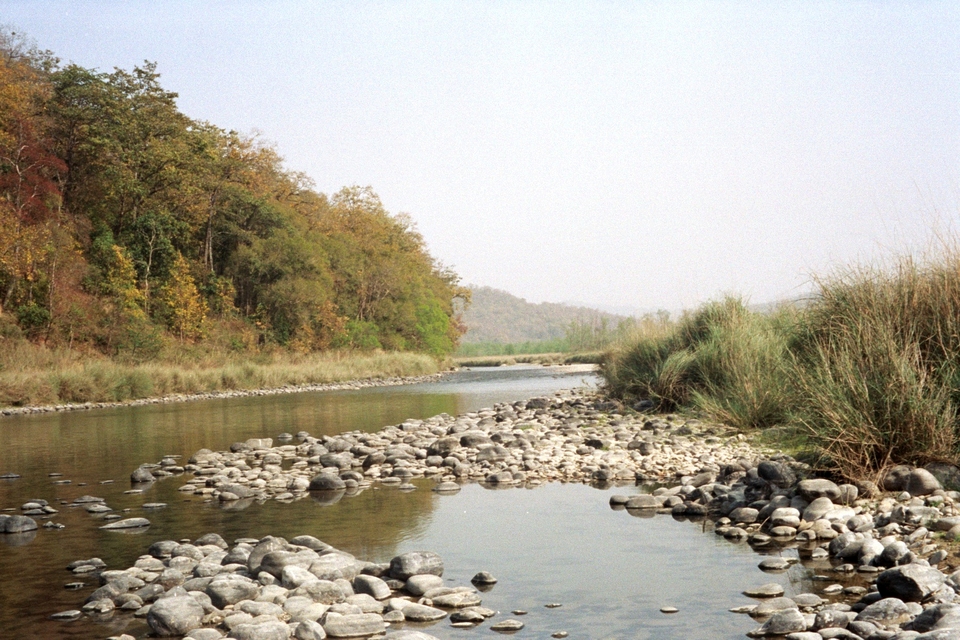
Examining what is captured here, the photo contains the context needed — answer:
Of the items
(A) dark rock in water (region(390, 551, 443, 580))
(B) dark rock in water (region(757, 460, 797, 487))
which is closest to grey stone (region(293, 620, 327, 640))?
(A) dark rock in water (region(390, 551, 443, 580))

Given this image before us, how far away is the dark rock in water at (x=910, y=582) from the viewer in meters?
4.59

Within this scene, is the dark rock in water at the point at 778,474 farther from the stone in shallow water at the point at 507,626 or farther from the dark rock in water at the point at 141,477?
the dark rock in water at the point at 141,477

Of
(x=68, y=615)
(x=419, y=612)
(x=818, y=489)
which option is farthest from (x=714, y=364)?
(x=68, y=615)

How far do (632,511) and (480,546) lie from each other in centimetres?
179

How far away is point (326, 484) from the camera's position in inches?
361

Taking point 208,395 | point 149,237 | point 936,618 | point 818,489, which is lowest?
point 936,618

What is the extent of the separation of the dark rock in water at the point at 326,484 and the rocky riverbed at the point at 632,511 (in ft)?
0.05

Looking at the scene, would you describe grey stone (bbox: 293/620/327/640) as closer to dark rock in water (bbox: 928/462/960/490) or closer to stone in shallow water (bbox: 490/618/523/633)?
stone in shallow water (bbox: 490/618/523/633)

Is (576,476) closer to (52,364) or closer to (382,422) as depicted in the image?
(382,422)

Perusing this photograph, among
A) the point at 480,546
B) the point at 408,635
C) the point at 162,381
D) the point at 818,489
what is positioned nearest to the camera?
the point at 408,635

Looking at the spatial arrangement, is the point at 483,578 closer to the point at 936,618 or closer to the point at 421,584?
the point at 421,584

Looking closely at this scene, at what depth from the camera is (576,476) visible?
9508 millimetres

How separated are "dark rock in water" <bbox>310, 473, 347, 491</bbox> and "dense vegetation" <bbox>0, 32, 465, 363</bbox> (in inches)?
944

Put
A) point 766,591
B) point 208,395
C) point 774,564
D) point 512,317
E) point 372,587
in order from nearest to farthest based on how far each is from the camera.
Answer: point 766,591
point 372,587
point 774,564
point 208,395
point 512,317
